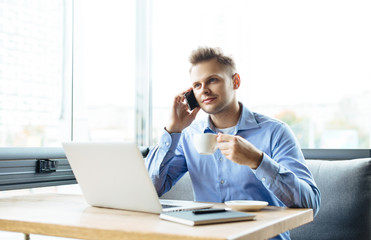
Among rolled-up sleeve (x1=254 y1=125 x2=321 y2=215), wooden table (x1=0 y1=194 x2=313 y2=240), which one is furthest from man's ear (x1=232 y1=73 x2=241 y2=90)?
wooden table (x1=0 y1=194 x2=313 y2=240)

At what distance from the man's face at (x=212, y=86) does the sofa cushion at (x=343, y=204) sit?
0.68m

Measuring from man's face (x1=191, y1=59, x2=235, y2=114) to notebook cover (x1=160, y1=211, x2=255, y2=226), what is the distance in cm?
77

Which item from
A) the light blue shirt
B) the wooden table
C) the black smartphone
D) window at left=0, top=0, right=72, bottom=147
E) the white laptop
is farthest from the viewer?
window at left=0, top=0, right=72, bottom=147

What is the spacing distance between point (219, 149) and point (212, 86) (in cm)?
28

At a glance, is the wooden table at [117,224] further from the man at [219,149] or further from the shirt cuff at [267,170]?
the man at [219,149]

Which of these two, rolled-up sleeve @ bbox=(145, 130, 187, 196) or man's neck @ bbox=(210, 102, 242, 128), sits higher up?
man's neck @ bbox=(210, 102, 242, 128)

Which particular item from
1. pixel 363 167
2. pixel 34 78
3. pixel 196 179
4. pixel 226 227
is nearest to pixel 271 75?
pixel 363 167

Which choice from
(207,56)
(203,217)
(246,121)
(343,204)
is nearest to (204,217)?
(203,217)

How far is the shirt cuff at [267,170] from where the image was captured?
1.52 m

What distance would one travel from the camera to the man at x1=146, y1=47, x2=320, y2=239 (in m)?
1.83

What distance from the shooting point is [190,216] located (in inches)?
46.1

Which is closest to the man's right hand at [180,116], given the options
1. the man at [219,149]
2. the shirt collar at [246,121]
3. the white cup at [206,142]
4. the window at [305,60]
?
the man at [219,149]

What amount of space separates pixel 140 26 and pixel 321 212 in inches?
75.0

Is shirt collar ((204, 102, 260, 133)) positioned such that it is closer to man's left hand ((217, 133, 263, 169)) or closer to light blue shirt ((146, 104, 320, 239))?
light blue shirt ((146, 104, 320, 239))
